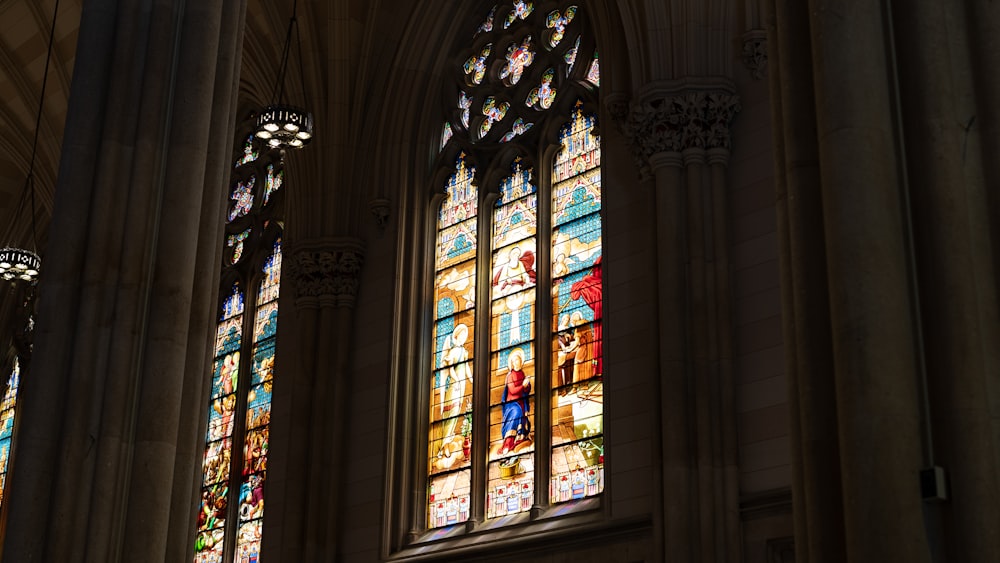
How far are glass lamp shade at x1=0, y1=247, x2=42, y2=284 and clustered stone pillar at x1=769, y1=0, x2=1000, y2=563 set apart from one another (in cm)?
1371

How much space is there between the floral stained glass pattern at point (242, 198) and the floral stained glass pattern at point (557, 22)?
5.69m

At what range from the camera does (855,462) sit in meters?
5.51

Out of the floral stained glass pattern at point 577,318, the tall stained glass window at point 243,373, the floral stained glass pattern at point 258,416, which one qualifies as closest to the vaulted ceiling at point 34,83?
the tall stained glass window at point 243,373

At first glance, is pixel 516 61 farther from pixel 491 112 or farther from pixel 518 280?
pixel 518 280

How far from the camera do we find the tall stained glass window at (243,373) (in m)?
17.8

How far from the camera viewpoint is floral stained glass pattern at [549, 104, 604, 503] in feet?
46.4

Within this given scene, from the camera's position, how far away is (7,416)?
77.3ft

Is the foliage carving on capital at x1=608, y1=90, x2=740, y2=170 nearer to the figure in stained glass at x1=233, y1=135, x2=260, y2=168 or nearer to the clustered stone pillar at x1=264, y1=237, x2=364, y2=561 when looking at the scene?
the clustered stone pillar at x1=264, y1=237, x2=364, y2=561

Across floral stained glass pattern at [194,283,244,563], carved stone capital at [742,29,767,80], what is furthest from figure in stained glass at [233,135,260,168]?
carved stone capital at [742,29,767,80]

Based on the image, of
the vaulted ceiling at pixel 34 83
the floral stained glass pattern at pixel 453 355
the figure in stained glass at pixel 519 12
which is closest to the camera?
the floral stained glass pattern at pixel 453 355

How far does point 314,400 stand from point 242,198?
190 inches

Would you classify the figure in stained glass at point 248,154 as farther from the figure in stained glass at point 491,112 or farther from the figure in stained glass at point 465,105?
the figure in stained glass at point 491,112

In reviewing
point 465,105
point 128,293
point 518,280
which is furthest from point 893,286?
point 465,105

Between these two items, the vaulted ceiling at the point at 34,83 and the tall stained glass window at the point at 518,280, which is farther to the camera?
the vaulted ceiling at the point at 34,83
